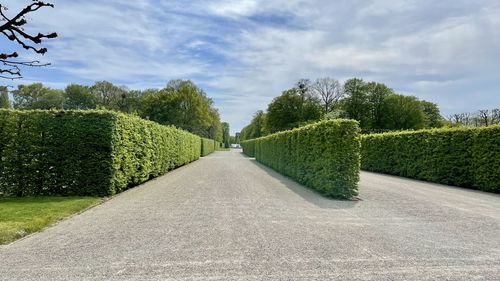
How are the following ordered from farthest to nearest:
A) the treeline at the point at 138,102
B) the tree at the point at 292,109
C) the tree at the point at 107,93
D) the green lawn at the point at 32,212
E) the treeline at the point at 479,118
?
the tree at the point at 107,93 → the treeline at the point at 138,102 → the tree at the point at 292,109 → the treeline at the point at 479,118 → the green lawn at the point at 32,212

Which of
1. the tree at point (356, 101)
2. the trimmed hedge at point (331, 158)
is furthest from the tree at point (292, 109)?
the trimmed hedge at point (331, 158)

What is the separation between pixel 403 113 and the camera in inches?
2041

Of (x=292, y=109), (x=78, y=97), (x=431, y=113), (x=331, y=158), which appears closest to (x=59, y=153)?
(x=331, y=158)

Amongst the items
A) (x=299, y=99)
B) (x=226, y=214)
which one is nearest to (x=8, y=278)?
(x=226, y=214)

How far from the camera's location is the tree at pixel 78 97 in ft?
196

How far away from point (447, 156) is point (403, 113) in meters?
40.8

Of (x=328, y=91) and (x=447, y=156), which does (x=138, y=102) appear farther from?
(x=447, y=156)

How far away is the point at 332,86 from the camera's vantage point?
2269 inches

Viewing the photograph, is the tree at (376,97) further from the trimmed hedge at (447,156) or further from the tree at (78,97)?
the tree at (78,97)

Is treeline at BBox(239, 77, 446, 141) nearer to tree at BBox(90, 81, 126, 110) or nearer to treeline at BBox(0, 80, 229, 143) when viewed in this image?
treeline at BBox(0, 80, 229, 143)

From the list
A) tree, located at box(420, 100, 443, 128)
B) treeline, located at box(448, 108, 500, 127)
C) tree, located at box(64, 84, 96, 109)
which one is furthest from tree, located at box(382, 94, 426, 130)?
tree, located at box(64, 84, 96, 109)

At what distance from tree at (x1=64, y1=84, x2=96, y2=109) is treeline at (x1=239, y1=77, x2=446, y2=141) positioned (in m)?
31.1

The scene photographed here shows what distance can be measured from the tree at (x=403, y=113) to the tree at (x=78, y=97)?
48642 millimetres

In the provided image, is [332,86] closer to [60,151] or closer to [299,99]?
[299,99]
